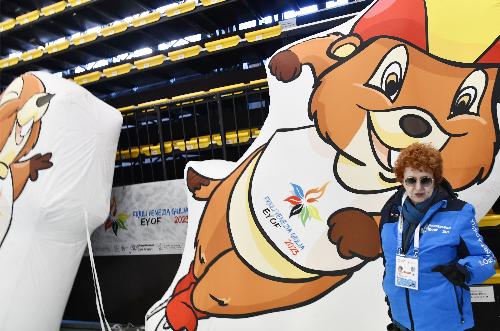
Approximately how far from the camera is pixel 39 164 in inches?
99.3

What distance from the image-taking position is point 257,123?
298cm

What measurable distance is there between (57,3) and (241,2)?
7.31 feet

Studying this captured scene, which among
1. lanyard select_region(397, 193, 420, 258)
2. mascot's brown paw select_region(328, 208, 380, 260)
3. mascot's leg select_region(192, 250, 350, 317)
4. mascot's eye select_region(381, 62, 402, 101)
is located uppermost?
mascot's eye select_region(381, 62, 402, 101)

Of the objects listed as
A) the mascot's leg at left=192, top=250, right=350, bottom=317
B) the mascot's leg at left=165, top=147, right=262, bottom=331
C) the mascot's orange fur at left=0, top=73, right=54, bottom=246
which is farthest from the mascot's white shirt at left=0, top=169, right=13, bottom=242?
the mascot's leg at left=192, top=250, right=350, bottom=317

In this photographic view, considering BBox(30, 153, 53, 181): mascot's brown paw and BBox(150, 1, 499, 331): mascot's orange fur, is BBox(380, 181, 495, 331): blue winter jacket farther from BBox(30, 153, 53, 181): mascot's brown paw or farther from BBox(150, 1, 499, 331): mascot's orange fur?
BBox(30, 153, 53, 181): mascot's brown paw

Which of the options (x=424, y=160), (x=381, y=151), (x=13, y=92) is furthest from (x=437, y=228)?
(x=13, y=92)

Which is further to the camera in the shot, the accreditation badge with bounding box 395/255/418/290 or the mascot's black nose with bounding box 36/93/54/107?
the mascot's black nose with bounding box 36/93/54/107

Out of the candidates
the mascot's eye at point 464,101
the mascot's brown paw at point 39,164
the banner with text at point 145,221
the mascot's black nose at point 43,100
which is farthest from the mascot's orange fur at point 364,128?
the mascot's black nose at point 43,100

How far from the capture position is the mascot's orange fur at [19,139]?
2.55 m

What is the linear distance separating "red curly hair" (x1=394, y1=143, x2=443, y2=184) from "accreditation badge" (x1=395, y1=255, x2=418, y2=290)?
241 millimetres

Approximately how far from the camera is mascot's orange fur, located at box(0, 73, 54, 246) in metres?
2.55

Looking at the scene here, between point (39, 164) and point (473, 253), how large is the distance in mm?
2364

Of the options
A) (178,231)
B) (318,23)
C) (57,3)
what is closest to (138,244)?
(178,231)

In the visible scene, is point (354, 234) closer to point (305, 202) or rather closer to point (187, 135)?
point (305, 202)
